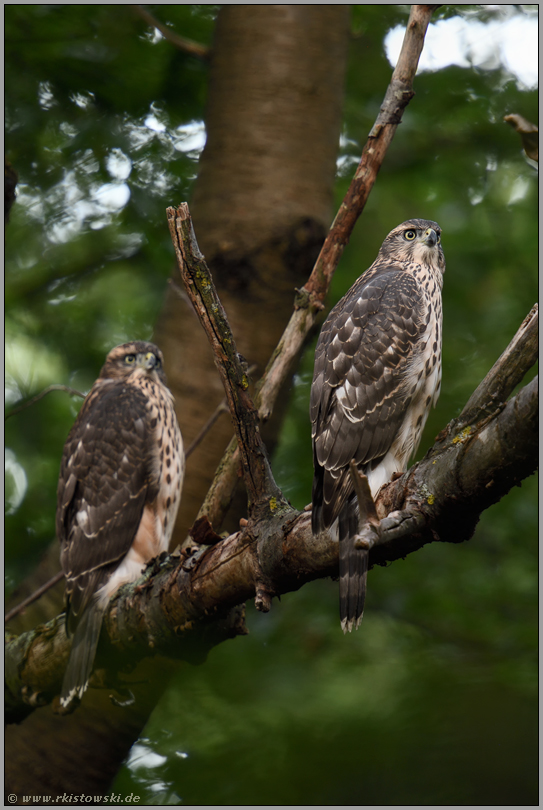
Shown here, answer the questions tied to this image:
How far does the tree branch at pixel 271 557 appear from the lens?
5.42 ft

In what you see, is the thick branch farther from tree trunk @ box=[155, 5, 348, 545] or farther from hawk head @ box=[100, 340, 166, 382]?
hawk head @ box=[100, 340, 166, 382]

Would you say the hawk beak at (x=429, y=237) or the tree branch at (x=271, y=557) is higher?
the hawk beak at (x=429, y=237)

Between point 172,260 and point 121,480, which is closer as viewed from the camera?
point 121,480

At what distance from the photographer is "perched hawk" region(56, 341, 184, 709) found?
3.97m

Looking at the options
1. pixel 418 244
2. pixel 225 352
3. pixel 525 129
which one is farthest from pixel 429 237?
pixel 225 352

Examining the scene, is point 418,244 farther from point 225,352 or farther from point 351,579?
point 351,579

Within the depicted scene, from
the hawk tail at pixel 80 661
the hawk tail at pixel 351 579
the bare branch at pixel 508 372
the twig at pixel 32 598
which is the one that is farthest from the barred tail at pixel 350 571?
the twig at pixel 32 598

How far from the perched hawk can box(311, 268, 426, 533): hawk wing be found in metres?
1.52

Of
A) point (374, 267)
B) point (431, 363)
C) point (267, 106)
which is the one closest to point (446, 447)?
point (431, 363)

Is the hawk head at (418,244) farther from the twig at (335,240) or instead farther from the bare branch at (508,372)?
the bare branch at (508,372)

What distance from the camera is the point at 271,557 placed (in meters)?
2.37

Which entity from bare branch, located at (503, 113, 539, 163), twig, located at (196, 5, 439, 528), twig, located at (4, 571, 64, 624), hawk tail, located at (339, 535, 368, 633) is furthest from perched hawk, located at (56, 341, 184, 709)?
bare branch, located at (503, 113, 539, 163)

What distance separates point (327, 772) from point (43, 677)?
1.87m

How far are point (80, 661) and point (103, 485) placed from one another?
106 centimetres
